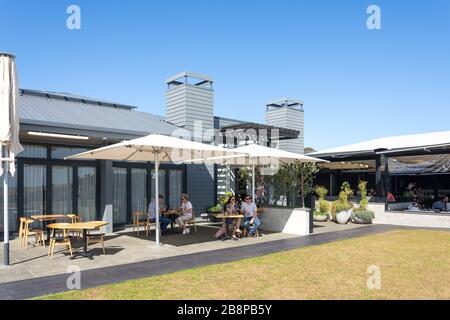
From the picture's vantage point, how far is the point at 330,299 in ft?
16.1

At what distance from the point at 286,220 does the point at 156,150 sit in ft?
16.9

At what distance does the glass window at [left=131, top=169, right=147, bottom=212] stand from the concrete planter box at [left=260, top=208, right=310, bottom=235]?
4456 millimetres

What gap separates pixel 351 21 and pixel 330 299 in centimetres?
810

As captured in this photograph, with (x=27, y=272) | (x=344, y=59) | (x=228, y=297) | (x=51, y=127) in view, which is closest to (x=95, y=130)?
(x=51, y=127)

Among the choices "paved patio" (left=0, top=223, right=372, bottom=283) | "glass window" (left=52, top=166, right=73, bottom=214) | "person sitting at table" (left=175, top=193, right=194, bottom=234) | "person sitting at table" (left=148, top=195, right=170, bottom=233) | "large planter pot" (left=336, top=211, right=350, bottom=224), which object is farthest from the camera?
"large planter pot" (left=336, top=211, right=350, bottom=224)

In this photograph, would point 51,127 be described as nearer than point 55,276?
No

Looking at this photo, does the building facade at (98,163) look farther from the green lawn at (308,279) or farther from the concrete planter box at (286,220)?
the green lawn at (308,279)

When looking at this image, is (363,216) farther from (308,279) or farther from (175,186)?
(308,279)

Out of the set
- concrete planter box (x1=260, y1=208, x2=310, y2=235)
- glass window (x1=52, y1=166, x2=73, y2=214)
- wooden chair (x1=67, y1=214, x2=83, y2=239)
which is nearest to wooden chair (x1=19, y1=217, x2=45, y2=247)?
wooden chair (x1=67, y1=214, x2=83, y2=239)

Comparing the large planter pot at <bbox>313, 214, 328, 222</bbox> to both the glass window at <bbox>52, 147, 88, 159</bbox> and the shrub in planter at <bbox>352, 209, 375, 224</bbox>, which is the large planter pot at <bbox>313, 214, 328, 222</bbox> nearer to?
the shrub in planter at <bbox>352, 209, 375, 224</bbox>

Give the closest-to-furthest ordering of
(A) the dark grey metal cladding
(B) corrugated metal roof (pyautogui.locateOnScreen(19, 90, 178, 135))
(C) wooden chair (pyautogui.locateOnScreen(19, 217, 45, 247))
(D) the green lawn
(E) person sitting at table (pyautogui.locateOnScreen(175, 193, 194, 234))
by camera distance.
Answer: (D) the green lawn, (C) wooden chair (pyautogui.locateOnScreen(19, 217, 45, 247)), (B) corrugated metal roof (pyautogui.locateOnScreen(19, 90, 178, 135)), (E) person sitting at table (pyautogui.locateOnScreen(175, 193, 194, 234)), (A) the dark grey metal cladding

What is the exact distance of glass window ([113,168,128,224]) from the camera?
12438 millimetres

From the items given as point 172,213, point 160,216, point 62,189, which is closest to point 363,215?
point 172,213
